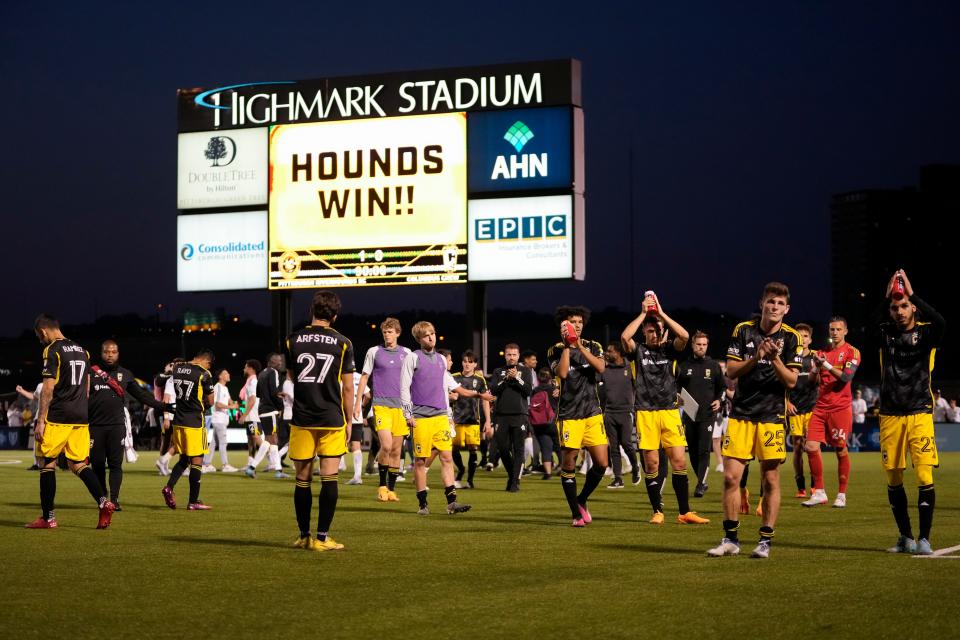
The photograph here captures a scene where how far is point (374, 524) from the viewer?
1292cm

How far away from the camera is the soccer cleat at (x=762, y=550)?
971 cm

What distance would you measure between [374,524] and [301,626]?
602 cm

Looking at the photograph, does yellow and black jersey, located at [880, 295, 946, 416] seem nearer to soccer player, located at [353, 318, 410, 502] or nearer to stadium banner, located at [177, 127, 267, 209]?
soccer player, located at [353, 318, 410, 502]

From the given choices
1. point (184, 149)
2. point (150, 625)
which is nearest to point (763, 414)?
point (150, 625)

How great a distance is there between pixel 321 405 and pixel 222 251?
71.8 feet

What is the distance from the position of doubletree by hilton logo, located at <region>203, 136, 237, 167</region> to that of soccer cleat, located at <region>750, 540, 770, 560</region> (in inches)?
954

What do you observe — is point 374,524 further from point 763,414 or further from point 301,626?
point 301,626

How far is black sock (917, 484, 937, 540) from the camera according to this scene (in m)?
10.2

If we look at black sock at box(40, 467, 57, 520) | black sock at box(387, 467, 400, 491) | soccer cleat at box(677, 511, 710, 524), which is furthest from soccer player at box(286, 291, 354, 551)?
black sock at box(387, 467, 400, 491)

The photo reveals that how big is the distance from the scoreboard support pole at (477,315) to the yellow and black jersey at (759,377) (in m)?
20.1

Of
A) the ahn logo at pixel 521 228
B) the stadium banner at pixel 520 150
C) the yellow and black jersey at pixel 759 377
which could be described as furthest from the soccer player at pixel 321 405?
the stadium banner at pixel 520 150

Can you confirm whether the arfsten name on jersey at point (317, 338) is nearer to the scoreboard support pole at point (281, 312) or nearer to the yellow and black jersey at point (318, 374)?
the yellow and black jersey at point (318, 374)

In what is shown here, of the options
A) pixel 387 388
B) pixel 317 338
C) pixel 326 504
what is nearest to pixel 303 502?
pixel 326 504

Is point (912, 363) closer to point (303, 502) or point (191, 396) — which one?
point (303, 502)
